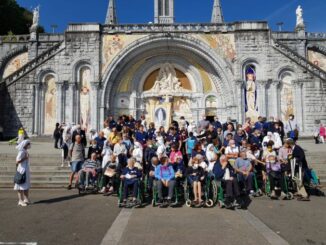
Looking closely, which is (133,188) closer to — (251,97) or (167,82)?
(251,97)

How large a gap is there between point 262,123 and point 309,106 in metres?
10.8

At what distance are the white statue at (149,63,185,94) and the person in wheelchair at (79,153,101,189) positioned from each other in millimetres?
14155

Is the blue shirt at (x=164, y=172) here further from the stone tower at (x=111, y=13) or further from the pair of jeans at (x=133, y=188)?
the stone tower at (x=111, y=13)

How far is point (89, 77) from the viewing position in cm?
2123

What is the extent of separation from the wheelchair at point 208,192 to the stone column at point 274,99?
1471 cm

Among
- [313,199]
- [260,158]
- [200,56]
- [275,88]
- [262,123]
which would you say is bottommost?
[313,199]

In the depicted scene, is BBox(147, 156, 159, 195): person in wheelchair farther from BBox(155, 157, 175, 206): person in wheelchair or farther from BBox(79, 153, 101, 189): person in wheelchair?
BBox(79, 153, 101, 189): person in wheelchair

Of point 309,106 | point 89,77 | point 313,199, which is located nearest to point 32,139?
point 89,77

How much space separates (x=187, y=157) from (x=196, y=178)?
8.13ft

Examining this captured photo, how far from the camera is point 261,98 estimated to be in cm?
2086

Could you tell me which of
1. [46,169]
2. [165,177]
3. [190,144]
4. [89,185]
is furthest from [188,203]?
[46,169]

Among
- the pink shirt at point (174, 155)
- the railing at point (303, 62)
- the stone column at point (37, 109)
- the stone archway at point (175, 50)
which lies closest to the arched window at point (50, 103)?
the stone column at point (37, 109)

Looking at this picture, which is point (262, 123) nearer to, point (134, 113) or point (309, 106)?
point (309, 106)

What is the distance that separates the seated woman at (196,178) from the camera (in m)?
7.64
